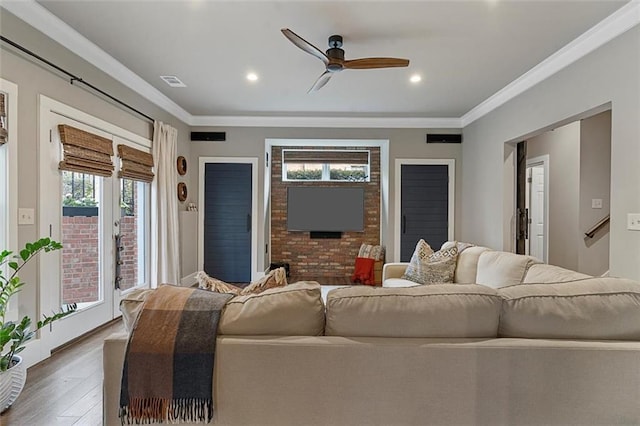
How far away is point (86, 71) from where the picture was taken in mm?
3236

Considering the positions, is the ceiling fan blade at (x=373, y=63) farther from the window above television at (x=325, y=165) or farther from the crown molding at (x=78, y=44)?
the window above television at (x=325, y=165)

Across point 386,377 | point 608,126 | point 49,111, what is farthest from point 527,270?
point 49,111

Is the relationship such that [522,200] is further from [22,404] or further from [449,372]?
[22,404]

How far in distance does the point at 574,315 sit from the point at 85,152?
3.68 meters

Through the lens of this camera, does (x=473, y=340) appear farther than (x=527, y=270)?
No

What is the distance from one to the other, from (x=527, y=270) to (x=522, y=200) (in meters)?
2.22

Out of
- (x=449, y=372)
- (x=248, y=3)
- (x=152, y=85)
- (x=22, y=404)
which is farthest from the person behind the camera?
(x=152, y=85)

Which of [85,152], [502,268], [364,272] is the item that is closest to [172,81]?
[85,152]

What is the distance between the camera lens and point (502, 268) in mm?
2787

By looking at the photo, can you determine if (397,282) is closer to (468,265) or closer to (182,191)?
(468,265)

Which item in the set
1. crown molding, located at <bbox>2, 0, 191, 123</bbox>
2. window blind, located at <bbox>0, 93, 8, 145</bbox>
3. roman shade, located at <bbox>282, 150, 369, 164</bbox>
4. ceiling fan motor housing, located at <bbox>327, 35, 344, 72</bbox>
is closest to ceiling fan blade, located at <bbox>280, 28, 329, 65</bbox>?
ceiling fan motor housing, located at <bbox>327, 35, 344, 72</bbox>

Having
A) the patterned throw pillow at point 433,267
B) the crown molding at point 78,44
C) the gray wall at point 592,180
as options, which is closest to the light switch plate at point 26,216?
the crown molding at point 78,44

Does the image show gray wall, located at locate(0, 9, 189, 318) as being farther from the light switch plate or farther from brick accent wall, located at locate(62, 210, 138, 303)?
brick accent wall, located at locate(62, 210, 138, 303)

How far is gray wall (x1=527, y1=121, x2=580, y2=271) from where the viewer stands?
462 centimetres
